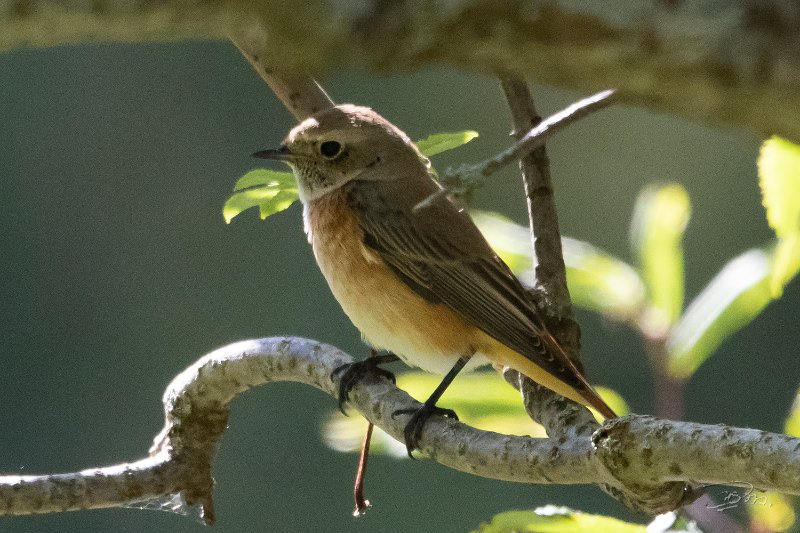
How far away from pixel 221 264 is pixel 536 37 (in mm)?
8187

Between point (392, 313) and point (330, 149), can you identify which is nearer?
point (392, 313)

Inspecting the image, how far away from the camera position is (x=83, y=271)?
8.82 m

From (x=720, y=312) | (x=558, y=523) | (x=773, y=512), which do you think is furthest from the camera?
(x=720, y=312)

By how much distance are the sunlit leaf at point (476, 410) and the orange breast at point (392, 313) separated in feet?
1.24

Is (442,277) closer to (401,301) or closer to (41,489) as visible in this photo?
(401,301)

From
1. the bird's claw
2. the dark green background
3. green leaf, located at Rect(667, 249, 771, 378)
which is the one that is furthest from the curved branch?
the dark green background

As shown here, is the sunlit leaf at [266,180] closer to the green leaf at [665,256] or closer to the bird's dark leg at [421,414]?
the bird's dark leg at [421,414]

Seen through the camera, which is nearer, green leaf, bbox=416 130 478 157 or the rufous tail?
green leaf, bbox=416 130 478 157

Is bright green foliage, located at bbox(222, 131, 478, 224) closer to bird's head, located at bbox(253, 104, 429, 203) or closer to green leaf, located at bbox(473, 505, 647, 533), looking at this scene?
green leaf, located at bbox(473, 505, 647, 533)

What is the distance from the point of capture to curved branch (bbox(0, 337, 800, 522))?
5.83 feet

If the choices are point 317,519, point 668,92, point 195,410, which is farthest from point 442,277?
point 317,519

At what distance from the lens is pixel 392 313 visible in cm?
339

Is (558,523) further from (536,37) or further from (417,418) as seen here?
(536,37)
